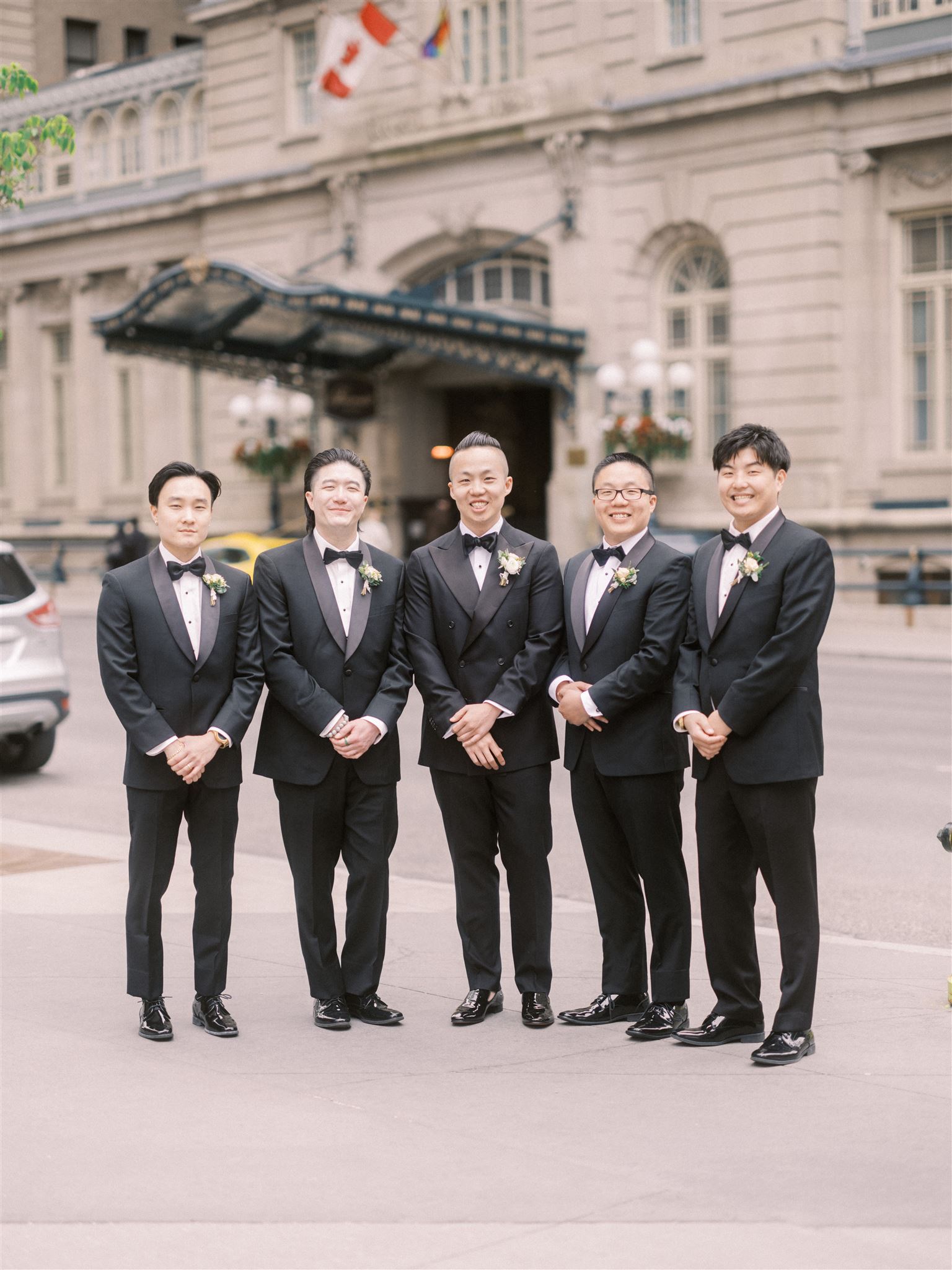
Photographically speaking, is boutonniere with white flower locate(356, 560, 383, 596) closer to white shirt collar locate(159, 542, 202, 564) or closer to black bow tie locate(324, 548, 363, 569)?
black bow tie locate(324, 548, 363, 569)

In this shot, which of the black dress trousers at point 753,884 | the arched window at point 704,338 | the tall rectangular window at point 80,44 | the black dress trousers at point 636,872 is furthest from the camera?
the tall rectangular window at point 80,44

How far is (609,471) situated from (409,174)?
2490 cm

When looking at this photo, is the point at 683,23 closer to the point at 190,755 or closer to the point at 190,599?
the point at 190,599

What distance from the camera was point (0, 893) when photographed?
27.8 ft

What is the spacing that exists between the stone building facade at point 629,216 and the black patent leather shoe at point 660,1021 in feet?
63.9

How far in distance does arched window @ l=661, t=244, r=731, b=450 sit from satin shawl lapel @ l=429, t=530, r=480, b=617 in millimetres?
20904

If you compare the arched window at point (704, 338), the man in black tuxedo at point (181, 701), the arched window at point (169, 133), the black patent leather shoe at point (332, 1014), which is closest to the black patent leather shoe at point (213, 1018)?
the man in black tuxedo at point (181, 701)

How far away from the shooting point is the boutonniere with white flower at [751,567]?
5793 millimetres

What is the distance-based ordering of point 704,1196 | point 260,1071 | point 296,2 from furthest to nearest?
point 296,2 < point 260,1071 < point 704,1196

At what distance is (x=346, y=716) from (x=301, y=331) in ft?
73.0

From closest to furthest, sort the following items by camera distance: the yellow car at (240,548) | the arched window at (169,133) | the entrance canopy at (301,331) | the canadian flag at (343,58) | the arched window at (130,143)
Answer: the yellow car at (240,548) < the entrance canopy at (301,331) < the canadian flag at (343,58) < the arched window at (169,133) < the arched window at (130,143)

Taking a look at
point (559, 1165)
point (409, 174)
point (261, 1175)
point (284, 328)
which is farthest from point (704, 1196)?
point (409, 174)

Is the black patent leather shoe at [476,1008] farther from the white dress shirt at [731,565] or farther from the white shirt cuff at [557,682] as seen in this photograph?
the white dress shirt at [731,565]

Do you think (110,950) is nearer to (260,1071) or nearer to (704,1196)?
(260,1071)
